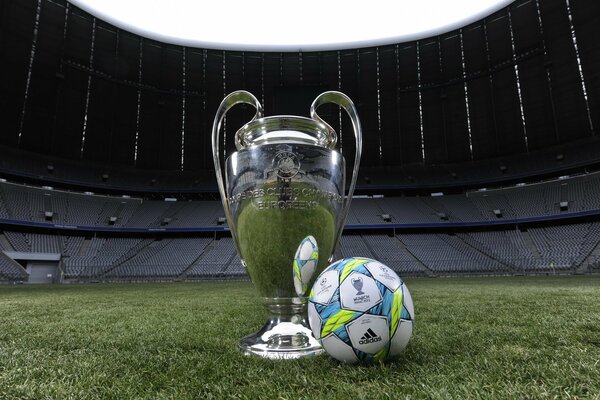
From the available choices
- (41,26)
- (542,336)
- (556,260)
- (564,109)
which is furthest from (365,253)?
(41,26)

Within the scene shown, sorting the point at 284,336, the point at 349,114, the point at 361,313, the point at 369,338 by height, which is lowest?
the point at 284,336

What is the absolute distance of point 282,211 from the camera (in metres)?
2.22

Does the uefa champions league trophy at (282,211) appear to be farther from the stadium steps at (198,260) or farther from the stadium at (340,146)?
the stadium steps at (198,260)

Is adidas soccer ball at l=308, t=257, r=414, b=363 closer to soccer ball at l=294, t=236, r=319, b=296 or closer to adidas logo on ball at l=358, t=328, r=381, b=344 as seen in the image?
adidas logo on ball at l=358, t=328, r=381, b=344

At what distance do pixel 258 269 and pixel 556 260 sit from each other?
26363mm

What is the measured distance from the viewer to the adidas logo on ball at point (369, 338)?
172cm

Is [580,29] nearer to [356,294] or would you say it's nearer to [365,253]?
[365,253]

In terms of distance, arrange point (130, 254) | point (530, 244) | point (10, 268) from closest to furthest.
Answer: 1. point (10, 268)
2. point (530, 244)
3. point (130, 254)

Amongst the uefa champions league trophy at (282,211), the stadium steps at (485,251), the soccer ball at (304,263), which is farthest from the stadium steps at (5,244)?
the stadium steps at (485,251)

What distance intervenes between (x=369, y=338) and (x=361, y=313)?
13 cm

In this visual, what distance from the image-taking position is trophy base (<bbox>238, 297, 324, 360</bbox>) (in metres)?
2.04

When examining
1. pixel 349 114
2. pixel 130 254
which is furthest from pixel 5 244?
pixel 349 114

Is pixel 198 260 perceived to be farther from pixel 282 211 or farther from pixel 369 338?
pixel 369 338

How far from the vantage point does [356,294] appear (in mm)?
1749
